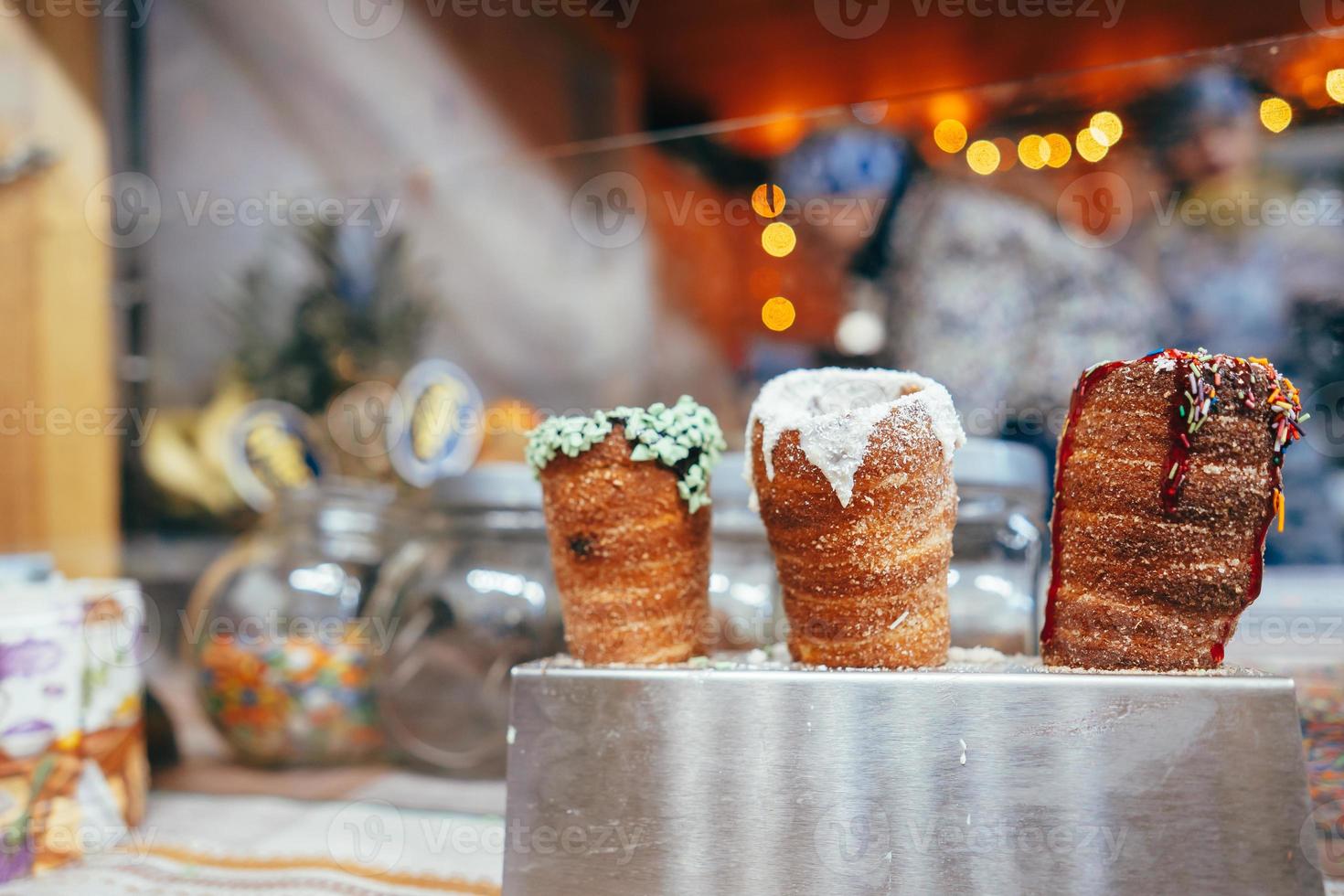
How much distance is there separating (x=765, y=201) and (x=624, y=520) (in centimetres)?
76

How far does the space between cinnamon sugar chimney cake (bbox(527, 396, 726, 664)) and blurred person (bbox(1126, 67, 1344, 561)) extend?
0.72m

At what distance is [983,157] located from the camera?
132cm

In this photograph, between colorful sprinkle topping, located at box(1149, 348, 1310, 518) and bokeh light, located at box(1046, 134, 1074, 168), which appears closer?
colorful sprinkle topping, located at box(1149, 348, 1310, 518)

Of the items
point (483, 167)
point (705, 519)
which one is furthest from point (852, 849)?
point (483, 167)

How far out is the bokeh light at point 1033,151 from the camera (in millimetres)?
1259

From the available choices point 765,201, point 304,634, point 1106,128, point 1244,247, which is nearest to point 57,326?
point 304,634

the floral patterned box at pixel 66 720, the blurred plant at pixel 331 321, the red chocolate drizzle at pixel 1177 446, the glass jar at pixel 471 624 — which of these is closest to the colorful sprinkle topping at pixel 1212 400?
the red chocolate drizzle at pixel 1177 446

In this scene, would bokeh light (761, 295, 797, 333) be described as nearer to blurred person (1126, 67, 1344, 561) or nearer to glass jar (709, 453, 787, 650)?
glass jar (709, 453, 787, 650)

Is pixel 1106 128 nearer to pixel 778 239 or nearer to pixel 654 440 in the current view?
pixel 778 239

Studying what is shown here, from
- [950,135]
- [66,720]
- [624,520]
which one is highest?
[950,135]

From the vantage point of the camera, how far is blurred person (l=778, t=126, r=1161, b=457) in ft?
4.21

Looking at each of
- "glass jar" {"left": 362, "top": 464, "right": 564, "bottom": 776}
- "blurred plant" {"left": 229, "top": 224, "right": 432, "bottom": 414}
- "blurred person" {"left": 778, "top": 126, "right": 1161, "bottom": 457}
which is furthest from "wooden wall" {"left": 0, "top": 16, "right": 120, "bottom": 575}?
"blurred person" {"left": 778, "top": 126, "right": 1161, "bottom": 457}

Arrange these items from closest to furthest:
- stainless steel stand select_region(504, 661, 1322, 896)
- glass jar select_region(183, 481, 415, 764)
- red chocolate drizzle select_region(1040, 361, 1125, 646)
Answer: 1. stainless steel stand select_region(504, 661, 1322, 896)
2. red chocolate drizzle select_region(1040, 361, 1125, 646)
3. glass jar select_region(183, 481, 415, 764)

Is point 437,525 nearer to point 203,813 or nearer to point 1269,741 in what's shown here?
point 203,813
